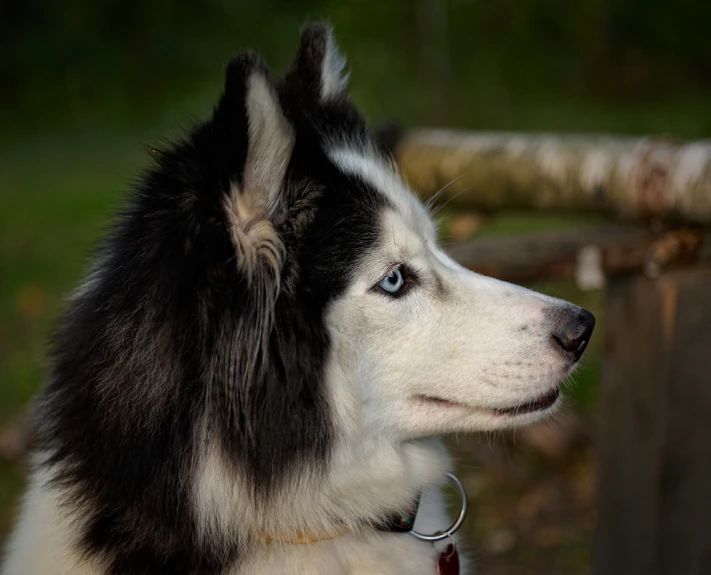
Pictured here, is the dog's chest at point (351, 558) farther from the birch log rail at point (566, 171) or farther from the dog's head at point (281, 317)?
the birch log rail at point (566, 171)

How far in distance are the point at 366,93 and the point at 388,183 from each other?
37.4 feet

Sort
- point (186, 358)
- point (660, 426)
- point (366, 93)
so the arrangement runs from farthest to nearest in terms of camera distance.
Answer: point (366, 93)
point (660, 426)
point (186, 358)

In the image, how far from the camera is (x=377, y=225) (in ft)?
7.03

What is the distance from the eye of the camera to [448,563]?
2.26 meters

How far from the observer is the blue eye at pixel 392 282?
2100 millimetres

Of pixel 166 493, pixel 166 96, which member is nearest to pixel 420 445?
pixel 166 493

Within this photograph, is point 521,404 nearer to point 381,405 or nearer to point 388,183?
point 381,405

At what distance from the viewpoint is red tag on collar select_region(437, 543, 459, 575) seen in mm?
2258

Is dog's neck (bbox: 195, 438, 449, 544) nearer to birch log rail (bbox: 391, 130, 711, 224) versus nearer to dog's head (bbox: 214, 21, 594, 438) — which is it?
dog's head (bbox: 214, 21, 594, 438)

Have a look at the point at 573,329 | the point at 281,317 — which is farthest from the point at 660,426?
the point at 281,317

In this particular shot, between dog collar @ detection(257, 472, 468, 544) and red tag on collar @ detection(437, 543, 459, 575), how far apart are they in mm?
43

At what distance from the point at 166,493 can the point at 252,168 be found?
2.69ft

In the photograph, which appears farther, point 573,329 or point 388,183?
point 388,183

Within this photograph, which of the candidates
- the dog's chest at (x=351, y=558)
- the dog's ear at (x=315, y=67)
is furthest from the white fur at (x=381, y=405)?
the dog's ear at (x=315, y=67)
